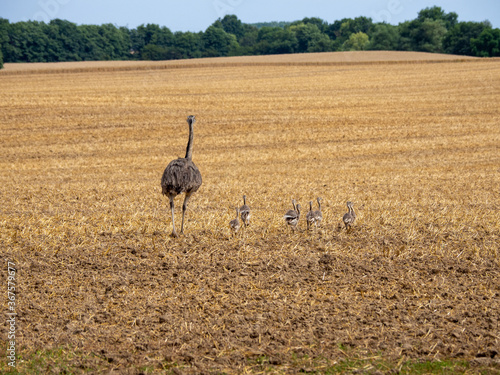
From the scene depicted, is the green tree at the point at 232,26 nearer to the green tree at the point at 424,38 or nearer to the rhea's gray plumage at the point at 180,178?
the green tree at the point at 424,38

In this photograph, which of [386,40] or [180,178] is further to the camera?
[386,40]

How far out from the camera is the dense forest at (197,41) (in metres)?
80.8

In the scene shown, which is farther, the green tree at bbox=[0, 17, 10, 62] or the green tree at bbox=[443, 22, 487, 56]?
the green tree at bbox=[443, 22, 487, 56]

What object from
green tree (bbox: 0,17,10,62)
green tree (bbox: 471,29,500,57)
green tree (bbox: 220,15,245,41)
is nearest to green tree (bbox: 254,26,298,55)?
green tree (bbox: 471,29,500,57)

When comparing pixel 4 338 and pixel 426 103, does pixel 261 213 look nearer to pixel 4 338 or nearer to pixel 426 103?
pixel 4 338

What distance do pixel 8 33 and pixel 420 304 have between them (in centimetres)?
8600

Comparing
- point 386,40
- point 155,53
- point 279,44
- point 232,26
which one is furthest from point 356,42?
point 232,26

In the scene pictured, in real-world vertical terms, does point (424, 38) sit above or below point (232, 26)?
below

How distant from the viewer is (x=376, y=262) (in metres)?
9.63

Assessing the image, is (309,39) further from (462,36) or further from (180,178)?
(180,178)

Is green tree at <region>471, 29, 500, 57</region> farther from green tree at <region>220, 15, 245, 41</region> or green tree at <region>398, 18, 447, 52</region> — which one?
green tree at <region>220, 15, 245, 41</region>

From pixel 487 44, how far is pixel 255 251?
77362mm

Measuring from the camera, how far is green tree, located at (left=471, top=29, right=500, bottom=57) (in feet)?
249

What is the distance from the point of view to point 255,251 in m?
10.0
